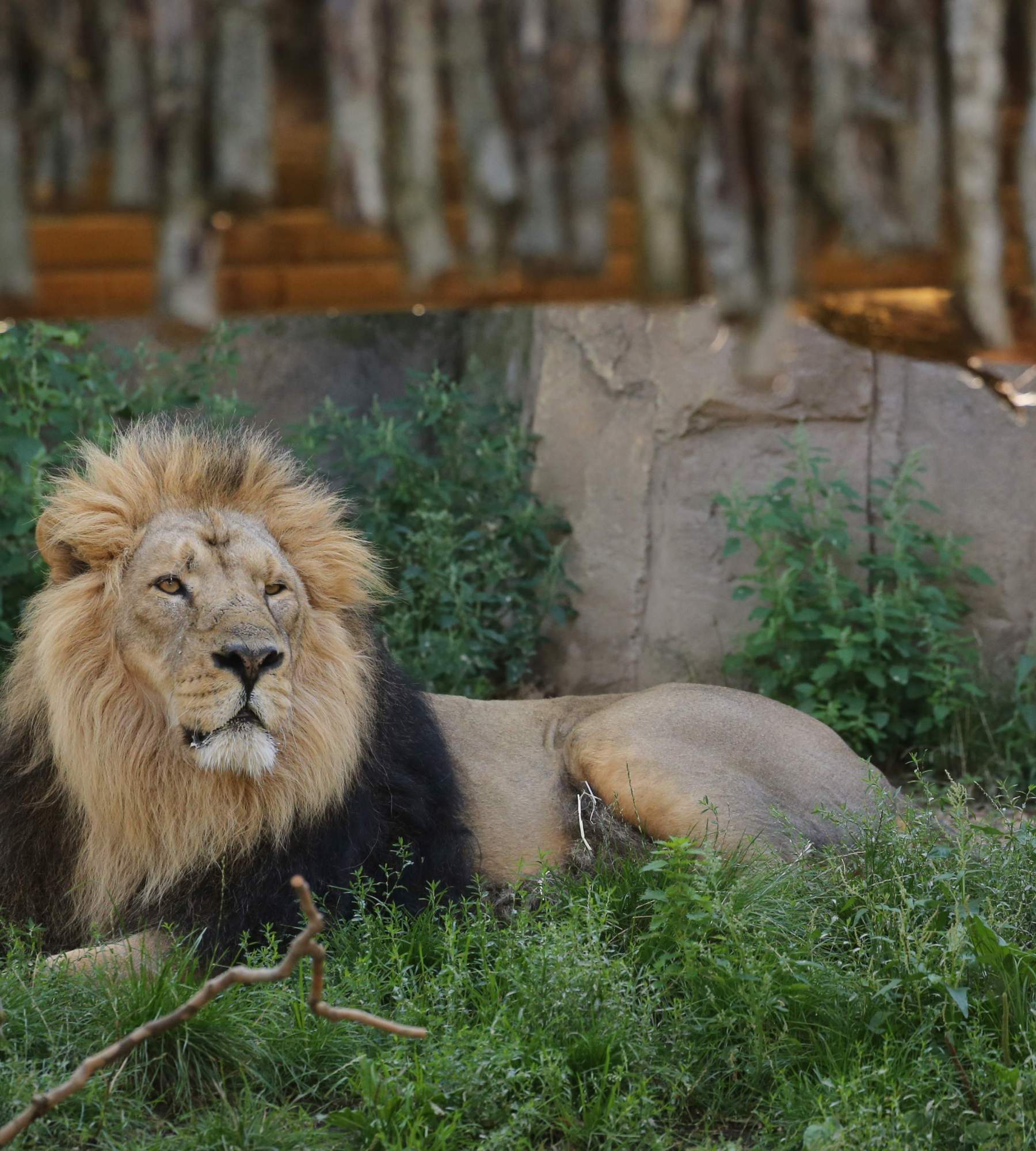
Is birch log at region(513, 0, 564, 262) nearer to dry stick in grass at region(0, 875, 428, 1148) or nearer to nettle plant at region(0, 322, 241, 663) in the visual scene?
dry stick in grass at region(0, 875, 428, 1148)

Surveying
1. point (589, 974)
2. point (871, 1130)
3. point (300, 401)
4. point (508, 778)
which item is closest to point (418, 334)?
point (300, 401)

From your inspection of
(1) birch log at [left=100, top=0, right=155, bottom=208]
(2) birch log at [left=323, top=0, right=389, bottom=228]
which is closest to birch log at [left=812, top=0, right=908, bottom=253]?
(2) birch log at [left=323, top=0, right=389, bottom=228]

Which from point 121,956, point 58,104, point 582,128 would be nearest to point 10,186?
point 58,104

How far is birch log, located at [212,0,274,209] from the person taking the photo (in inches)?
71.6

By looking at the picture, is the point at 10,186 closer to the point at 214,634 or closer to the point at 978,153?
the point at 978,153

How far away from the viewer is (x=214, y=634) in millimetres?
4027

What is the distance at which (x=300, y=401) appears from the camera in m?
9.04

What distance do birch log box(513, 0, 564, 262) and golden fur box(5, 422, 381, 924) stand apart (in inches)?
101

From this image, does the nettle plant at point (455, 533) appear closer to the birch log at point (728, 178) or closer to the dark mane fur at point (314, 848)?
the dark mane fur at point (314, 848)

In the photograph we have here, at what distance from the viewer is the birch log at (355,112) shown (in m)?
1.84

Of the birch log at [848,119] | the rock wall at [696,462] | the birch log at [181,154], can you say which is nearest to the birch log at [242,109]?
the birch log at [181,154]

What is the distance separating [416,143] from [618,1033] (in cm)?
235

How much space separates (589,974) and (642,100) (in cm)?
235

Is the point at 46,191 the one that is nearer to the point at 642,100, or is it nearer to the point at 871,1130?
the point at 642,100
